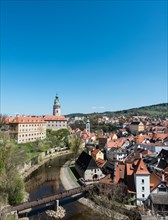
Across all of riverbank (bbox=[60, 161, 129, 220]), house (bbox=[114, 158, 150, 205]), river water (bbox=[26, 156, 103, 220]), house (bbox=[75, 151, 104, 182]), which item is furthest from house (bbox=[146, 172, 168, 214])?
house (bbox=[75, 151, 104, 182])

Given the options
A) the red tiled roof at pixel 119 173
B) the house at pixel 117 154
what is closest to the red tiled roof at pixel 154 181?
the red tiled roof at pixel 119 173

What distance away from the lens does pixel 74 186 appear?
36812 mm

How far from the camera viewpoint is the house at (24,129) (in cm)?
6744

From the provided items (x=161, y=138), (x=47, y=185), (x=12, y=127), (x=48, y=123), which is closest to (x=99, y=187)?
(x=47, y=185)

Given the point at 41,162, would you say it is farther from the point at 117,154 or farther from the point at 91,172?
the point at 91,172

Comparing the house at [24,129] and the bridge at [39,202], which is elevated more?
the house at [24,129]

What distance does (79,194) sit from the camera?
108ft

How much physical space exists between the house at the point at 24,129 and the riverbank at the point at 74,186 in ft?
67.8

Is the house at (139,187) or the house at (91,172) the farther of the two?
the house at (91,172)

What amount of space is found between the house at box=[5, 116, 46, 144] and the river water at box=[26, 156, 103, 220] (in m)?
15.6

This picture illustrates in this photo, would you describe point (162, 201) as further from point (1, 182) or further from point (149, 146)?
point (149, 146)

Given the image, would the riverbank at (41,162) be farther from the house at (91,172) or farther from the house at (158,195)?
the house at (158,195)

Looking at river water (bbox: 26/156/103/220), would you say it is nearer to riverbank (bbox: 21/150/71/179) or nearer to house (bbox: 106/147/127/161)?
riverbank (bbox: 21/150/71/179)

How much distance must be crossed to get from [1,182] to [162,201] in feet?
66.2
